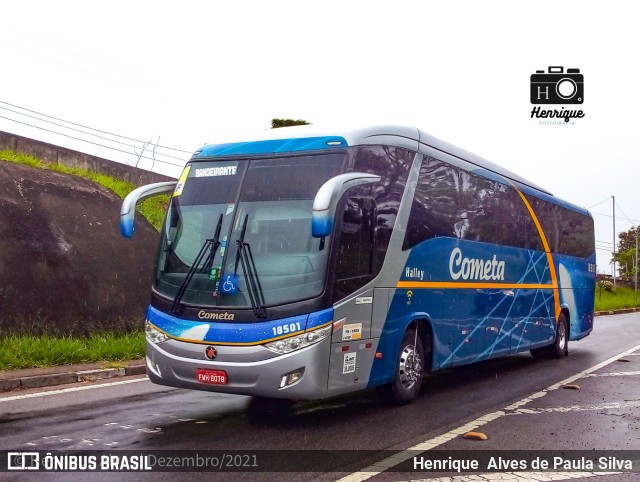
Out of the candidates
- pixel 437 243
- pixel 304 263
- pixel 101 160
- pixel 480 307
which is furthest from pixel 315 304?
pixel 101 160

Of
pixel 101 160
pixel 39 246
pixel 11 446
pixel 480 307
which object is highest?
pixel 101 160

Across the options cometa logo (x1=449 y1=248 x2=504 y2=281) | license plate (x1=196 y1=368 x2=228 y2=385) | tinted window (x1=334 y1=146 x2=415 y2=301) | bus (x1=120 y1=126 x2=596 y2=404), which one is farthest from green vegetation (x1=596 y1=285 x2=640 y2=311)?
license plate (x1=196 y1=368 x2=228 y2=385)

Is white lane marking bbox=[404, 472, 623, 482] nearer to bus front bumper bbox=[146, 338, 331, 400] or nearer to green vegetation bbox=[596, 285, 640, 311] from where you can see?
bus front bumper bbox=[146, 338, 331, 400]

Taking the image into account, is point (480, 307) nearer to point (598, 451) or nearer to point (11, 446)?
point (598, 451)

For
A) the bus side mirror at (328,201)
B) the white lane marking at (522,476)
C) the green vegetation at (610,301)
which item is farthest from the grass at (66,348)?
the green vegetation at (610,301)

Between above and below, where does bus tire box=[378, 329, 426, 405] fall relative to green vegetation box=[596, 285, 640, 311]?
below

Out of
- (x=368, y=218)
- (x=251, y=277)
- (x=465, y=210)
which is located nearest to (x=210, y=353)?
(x=251, y=277)

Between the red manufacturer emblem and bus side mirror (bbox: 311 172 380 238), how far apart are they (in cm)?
157

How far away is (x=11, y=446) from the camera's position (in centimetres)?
610

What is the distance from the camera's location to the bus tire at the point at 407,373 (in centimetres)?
825

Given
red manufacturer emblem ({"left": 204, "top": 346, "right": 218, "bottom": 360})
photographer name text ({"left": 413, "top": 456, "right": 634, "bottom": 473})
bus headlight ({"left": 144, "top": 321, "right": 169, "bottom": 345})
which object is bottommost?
photographer name text ({"left": 413, "top": 456, "right": 634, "bottom": 473})

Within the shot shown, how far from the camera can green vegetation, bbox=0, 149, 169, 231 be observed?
658 inches

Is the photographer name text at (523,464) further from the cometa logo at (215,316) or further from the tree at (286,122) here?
the tree at (286,122)

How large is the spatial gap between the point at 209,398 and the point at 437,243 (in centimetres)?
355
